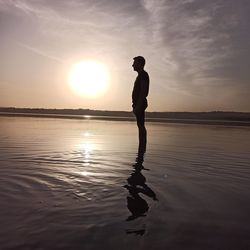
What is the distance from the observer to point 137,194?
203 inches

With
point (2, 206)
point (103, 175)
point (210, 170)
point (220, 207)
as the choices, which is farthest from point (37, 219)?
point (210, 170)

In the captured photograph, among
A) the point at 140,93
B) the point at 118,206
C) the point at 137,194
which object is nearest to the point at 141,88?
the point at 140,93

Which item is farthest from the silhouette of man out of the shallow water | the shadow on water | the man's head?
the shadow on water

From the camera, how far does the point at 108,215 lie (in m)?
4.05

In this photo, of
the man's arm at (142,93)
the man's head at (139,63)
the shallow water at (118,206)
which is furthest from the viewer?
the man's head at (139,63)

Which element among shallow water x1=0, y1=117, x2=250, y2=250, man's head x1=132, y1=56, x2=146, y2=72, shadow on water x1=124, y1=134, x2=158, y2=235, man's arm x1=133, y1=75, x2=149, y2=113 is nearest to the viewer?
shallow water x1=0, y1=117, x2=250, y2=250

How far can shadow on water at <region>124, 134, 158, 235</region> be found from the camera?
4.11 meters

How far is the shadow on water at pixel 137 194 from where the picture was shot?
4109 mm

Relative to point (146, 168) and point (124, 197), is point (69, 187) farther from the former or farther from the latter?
point (146, 168)

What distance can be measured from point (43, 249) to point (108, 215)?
3.68ft

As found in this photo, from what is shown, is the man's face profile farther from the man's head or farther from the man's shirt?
the man's shirt

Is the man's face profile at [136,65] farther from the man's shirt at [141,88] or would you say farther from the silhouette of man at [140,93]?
the man's shirt at [141,88]

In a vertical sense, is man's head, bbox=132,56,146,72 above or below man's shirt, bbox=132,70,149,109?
above

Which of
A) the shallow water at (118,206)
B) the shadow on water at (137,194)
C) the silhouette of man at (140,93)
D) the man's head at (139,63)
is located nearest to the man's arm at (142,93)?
the silhouette of man at (140,93)
